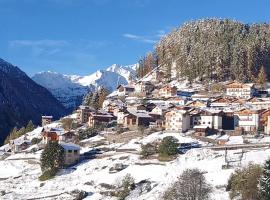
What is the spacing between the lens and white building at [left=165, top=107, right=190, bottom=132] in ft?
360

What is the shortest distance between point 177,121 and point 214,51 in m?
49.9

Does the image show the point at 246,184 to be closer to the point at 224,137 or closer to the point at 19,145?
the point at 224,137

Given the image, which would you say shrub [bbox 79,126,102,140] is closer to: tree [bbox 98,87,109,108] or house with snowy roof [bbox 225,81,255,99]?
tree [bbox 98,87,109,108]

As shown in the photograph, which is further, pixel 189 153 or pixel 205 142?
pixel 205 142

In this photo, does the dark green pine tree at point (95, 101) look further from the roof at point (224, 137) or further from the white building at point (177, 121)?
the roof at point (224, 137)

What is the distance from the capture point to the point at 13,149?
122 m

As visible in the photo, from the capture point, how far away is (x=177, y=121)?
110 metres

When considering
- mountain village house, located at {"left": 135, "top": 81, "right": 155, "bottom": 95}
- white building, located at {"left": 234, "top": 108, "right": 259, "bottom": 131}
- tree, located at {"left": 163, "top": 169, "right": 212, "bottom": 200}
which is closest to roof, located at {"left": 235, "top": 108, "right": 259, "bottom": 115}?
white building, located at {"left": 234, "top": 108, "right": 259, "bottom": 131}

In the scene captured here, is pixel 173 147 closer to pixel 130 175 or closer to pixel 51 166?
pixel 130 175

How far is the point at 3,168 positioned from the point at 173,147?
31.5 metres

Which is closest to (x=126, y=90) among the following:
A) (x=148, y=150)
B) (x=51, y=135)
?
(x=51, y=135)

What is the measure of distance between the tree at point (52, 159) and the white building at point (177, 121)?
23160mm

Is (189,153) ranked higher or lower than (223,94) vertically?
lower

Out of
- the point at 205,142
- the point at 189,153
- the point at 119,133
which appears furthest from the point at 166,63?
the point at 189,153
